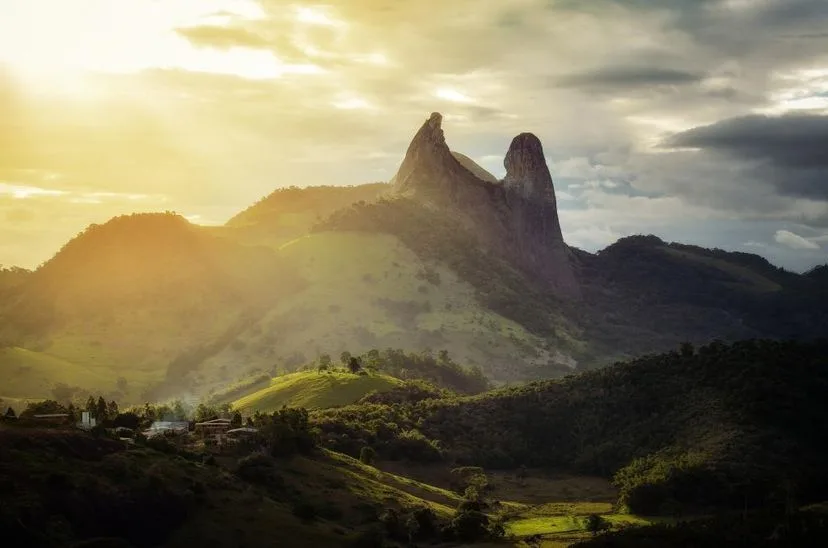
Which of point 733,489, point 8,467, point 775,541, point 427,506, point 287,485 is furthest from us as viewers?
point 733,489

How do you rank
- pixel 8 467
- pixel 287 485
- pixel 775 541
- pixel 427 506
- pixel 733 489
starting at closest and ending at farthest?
Result: pixel 8 467 → pixel 775 541 → pixel 287 485 → pixel 427 506 → pixel 733 489

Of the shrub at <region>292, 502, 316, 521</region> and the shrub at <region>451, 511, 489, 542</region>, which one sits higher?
the shrub at <region>292, 502, 316, 521</region>

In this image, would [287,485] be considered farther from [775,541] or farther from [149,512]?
[775,541]

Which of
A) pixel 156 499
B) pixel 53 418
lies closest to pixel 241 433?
pixel 53 418

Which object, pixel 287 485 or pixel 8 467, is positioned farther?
pixel 287 485

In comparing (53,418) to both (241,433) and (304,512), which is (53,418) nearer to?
(241,433)

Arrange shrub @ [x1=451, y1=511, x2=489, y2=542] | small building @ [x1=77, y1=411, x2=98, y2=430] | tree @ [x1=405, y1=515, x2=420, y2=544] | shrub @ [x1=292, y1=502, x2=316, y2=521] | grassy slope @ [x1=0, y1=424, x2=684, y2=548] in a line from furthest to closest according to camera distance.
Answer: small building @ [x1=77, y1=411, x2=98, y2=430] < shrub @ [x1=451, y1=511, x2=489, y2=542] < tree @ [x1=405, y1=515, x2=420, y2=544] < shrub @ [x1=292, y1=502, x2=316, y2=521] < grassy slope @ [x1=0, y1=424, x2=684, y2=548]

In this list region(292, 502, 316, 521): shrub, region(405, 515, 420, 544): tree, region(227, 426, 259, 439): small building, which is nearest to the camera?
region(292, 502, 316, 521): shrub

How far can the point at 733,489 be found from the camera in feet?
656

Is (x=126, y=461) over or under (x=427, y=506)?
over

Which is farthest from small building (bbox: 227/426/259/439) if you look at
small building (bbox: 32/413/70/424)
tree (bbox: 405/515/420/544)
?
tree (bbox: 405/515/420/544)

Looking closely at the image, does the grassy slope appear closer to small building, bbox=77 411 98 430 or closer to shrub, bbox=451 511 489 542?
shrub, bbox=451 511 489 542

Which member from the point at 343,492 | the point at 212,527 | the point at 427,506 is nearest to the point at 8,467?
the point at 212,527

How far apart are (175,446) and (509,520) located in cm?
6295
